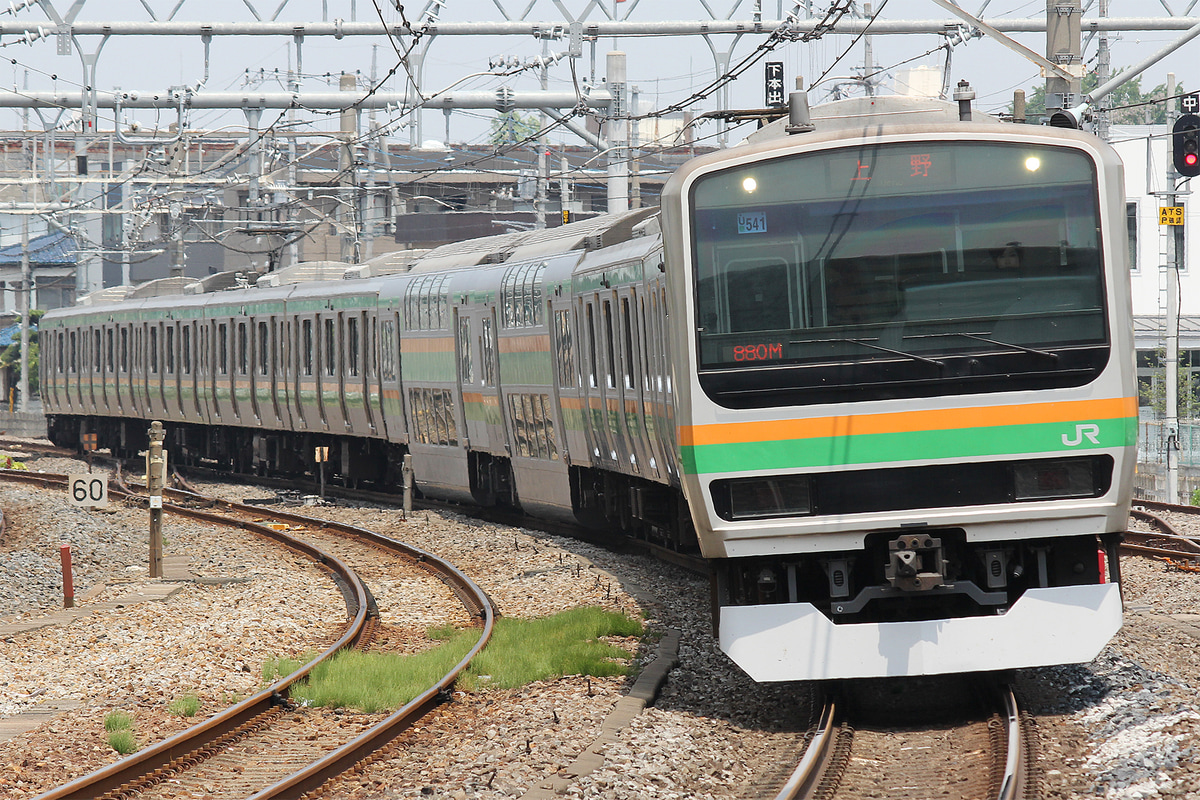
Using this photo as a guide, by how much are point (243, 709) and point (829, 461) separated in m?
3.54

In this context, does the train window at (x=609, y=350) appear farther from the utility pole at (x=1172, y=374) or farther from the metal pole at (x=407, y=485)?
the utility pole at (x=1172, y=374)

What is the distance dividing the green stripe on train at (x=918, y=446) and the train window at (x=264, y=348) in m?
19.6

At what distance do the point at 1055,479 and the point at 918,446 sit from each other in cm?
67

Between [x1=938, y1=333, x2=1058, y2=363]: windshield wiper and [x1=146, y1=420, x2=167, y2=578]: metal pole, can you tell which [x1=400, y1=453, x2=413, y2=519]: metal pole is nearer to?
[x1=146, y1=420, x2=167, y2=578]: metal pole

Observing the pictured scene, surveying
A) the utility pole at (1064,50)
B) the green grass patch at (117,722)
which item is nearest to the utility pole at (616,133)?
the utility pole at (1064,50)

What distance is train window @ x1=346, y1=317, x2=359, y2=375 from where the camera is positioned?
2288 cm

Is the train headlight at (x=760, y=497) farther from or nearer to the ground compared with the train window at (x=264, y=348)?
nearer to the ground

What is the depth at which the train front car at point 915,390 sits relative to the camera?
7.50 metres

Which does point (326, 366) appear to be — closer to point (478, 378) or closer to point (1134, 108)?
point (478, 378)

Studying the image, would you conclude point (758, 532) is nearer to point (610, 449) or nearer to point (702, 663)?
point (702, 663)

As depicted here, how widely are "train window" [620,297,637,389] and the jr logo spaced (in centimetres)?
483

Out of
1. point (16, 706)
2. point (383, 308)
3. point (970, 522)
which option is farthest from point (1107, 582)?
point (383, 308)

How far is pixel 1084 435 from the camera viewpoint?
24.6ft

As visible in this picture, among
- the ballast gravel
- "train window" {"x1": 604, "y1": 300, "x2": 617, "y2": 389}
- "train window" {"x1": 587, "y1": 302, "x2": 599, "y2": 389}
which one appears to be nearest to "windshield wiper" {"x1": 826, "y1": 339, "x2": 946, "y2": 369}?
the ballast gravel
